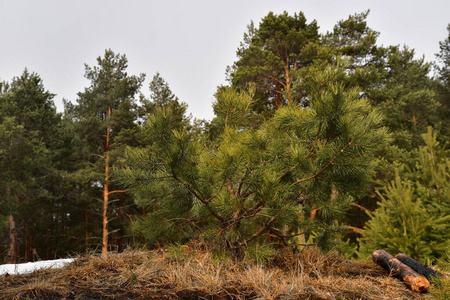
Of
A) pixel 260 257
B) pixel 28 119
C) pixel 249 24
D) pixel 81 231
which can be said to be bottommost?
pixel 81 231

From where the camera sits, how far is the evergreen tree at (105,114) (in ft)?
46.2

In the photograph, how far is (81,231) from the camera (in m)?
15.8

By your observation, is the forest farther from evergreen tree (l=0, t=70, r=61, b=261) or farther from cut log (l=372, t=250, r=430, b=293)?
cut log (l=372, t=250, r=430, b=293)

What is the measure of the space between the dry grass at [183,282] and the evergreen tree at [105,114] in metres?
11.0

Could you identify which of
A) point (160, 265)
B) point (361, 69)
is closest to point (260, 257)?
point (160, 265)

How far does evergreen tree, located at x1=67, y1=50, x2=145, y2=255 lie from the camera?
1408 centimetres

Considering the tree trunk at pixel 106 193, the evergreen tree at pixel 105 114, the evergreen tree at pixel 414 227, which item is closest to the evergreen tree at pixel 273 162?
the evergreen tree at pixel 414 227

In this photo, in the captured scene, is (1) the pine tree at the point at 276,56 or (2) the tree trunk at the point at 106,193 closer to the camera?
(1) the pine tree at the point at 276,56

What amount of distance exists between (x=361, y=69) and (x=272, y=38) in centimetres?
354

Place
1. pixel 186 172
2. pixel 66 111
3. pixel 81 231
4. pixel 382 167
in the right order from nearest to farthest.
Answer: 1. pixel 186 172
2. pixel 382 167
3. pixel 81 231
4. pixel 66 111

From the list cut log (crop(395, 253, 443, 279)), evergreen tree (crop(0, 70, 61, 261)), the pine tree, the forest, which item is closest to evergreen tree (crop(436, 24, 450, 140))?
the forest

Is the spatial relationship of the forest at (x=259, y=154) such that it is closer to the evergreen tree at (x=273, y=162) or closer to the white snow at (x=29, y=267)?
the evergreen tree at (x=273, y=162)

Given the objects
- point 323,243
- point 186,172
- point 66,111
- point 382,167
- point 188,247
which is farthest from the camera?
point 66,111

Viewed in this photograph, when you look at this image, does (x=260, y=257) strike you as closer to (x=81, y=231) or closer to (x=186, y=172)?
(x=186, y=172)
